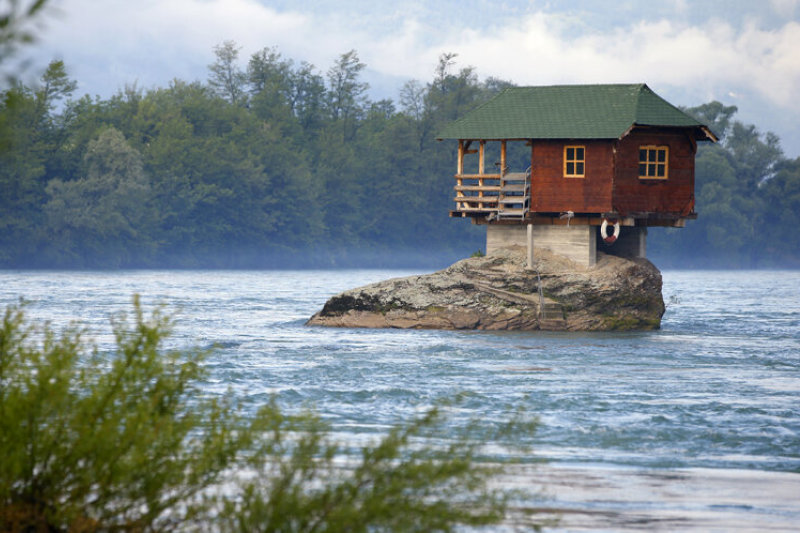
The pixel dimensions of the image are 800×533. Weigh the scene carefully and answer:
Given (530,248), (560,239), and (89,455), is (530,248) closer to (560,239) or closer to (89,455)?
(560,239)

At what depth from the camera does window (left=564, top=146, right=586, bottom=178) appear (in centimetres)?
3412

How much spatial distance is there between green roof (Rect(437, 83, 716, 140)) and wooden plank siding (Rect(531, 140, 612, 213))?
1.62 feet

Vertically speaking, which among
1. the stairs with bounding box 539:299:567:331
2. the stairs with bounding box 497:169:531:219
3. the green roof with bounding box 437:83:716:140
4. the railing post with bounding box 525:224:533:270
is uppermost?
the green roof with bounding box 437:83:716:140

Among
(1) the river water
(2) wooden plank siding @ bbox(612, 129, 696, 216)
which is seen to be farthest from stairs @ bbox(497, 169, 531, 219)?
(1) the river water

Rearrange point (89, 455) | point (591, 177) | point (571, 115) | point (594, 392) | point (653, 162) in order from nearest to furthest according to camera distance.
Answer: point (89, 455), point (594, 392), point (591, 177), point (653, 162), point (571, 115)

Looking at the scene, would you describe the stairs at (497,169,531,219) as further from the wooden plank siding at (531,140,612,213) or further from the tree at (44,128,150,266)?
the tree at (44,128,150,266)

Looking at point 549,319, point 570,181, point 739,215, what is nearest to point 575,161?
point 570,181

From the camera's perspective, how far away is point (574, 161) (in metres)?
34.2

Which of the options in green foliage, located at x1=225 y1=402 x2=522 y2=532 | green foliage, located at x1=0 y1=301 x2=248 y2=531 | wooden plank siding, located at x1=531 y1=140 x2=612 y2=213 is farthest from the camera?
wooden plank siding, located at x1=531 y1=140 x2=612 y2=213

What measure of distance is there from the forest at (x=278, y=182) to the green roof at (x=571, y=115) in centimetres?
5286

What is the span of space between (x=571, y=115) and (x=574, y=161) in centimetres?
176

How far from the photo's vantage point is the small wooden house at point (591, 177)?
33469 mm

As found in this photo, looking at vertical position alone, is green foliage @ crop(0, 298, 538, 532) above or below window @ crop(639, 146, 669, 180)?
below

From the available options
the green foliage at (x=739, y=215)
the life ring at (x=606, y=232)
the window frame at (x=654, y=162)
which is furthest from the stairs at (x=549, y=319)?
the green foliage at (x=739, y=215)
